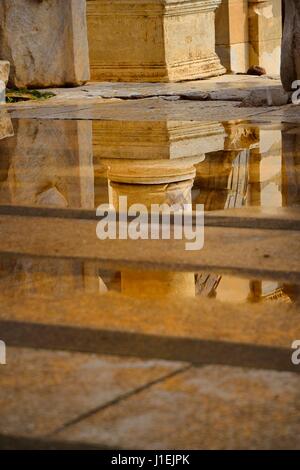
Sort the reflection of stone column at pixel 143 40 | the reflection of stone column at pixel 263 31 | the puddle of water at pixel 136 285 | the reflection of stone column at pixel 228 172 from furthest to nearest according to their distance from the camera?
1. the reflection of stone column at pixel 263 31
2. the reflection of stone column at pixel 143 40
3. the reflection of stone column at pixel 228 172
4. the puddle of water at pixel 136 285

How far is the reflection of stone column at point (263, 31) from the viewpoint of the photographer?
17.0 m

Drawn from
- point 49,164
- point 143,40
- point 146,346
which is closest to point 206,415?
point 146,346

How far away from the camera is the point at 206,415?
333cm

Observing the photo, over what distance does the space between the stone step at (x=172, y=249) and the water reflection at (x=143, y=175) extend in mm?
119

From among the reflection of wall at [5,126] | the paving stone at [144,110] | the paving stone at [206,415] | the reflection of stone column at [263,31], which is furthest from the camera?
the reflection of stone column at [263,31]

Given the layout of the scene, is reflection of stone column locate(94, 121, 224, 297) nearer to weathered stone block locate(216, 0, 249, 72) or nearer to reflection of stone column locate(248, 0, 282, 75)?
weathered stone block locate(216, 0, 249, 72)

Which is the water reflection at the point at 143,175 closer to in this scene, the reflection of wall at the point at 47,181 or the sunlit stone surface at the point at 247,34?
the reflection of wall at the point at 47,181

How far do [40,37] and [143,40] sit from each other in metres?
1.53

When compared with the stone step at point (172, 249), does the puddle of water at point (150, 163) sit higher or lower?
higher

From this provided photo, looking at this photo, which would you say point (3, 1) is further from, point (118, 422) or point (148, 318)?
point (118, 422)

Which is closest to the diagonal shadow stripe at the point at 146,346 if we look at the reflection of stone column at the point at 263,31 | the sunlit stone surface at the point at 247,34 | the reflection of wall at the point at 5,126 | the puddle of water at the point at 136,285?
the puddle of water at the point at 136,285

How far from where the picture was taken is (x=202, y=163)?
799cm
